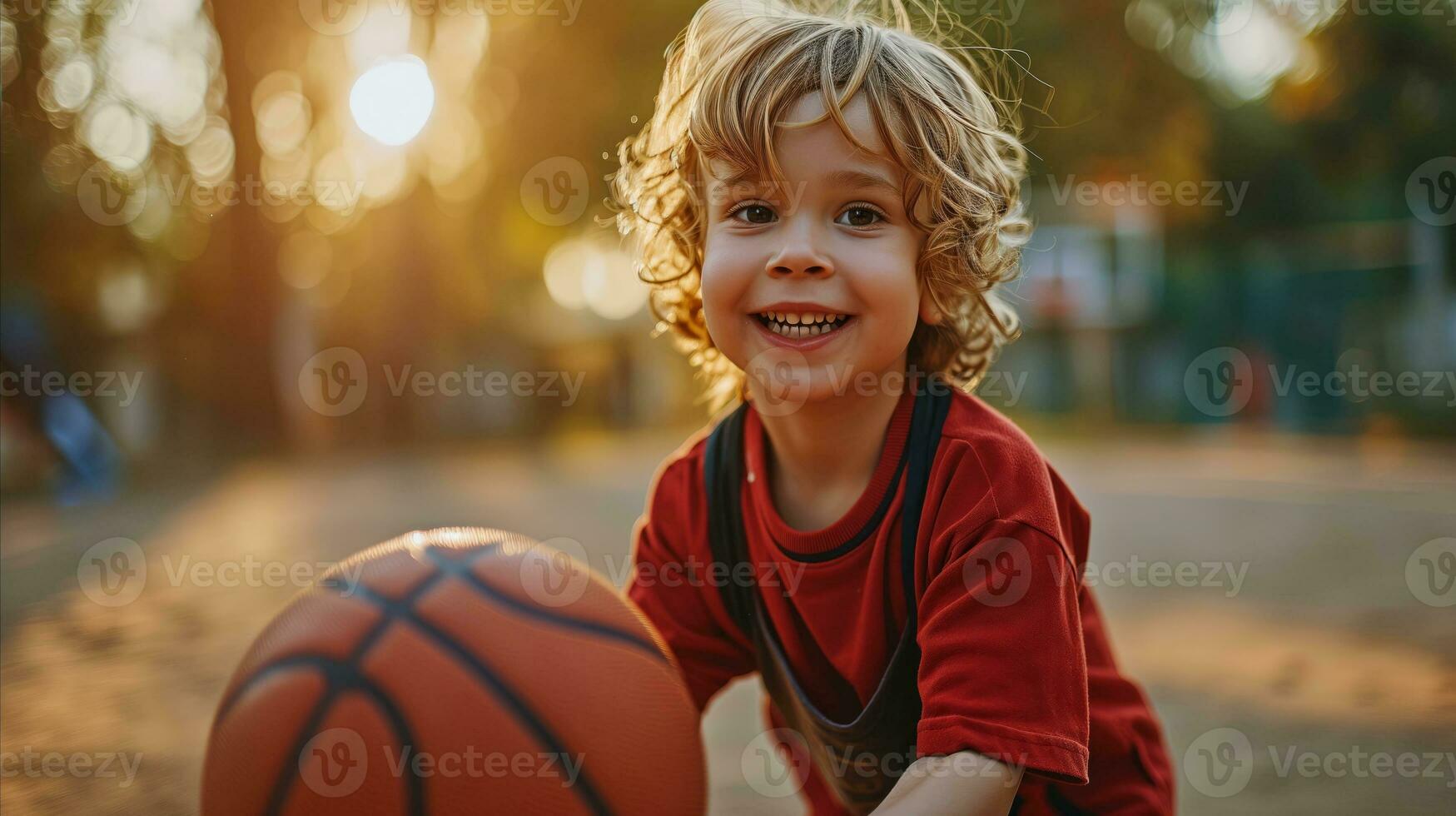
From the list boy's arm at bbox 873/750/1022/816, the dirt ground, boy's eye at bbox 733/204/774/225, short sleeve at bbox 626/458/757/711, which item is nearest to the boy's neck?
short sleeve at bbox 626/458/757/711

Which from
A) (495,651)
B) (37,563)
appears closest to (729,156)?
(495,651)

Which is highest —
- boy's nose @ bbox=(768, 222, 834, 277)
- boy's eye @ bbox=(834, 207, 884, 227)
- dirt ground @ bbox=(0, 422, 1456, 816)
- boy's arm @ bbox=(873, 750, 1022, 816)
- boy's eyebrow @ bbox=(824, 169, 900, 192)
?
boy's eyebrow @ bbox=(824, 169, 900, 192)

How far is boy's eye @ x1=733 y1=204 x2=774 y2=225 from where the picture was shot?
8.01 feet

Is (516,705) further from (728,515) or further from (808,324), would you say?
(808,324)

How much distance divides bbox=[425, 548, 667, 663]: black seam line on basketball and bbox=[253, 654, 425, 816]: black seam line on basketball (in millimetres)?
248

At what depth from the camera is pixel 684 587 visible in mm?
2795

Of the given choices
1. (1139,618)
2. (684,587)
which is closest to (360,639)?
(684,587)

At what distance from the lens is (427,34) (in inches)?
751

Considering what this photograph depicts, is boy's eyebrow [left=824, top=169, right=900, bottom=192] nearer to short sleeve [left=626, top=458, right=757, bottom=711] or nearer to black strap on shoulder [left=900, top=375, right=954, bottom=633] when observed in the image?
black strap on shoulder [left=900, top=375, right=954, bottom=633]

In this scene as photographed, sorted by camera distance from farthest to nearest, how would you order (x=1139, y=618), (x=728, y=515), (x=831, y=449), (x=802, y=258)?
(x=1139, y=618) < (x=728, y=515) < (x=831, y=449) < (x=802, y=258)

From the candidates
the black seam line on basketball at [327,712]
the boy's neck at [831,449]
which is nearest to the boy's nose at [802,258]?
the boy's neck at [831,449]

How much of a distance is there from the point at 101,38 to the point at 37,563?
25.9ft

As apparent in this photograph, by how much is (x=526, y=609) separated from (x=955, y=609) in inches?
29.7

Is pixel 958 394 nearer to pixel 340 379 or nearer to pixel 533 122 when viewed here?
pixel 533 122
